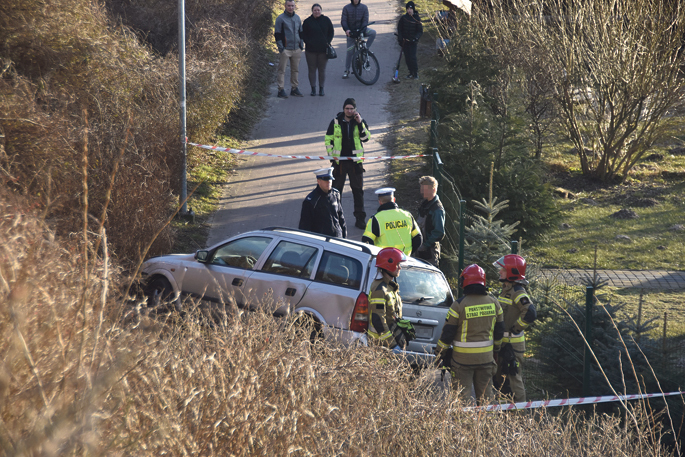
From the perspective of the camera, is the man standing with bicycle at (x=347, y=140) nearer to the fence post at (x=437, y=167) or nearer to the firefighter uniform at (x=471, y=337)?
the fence post at (x=437, y=167)

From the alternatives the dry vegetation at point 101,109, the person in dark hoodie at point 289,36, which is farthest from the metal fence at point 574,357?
the person in dark hoodie at point 289,36

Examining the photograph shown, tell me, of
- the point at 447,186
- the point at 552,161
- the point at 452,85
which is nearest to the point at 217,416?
the point at 447,186

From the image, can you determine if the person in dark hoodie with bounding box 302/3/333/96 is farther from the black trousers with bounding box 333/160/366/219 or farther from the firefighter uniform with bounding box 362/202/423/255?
the firefighter uniform with bounding box 362/202/423/255

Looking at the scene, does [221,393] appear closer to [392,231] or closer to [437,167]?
[392,231]

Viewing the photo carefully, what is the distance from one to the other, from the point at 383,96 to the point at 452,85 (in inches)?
176

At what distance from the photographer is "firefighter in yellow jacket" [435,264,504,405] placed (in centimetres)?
604

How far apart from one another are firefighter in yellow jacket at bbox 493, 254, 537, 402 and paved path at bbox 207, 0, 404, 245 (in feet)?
16.4

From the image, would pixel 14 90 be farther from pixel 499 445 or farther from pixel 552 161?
pixel 552 161

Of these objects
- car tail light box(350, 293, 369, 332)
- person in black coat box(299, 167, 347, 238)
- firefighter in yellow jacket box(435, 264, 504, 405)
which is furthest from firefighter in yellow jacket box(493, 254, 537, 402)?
person in black coat box(299, 167, 347, 238)

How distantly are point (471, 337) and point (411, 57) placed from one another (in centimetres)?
1494

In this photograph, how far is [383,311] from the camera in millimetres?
6141

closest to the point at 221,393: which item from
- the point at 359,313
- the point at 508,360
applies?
the point at 359,313

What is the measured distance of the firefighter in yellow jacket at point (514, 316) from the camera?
635cm

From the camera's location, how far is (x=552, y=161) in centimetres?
1742
